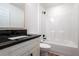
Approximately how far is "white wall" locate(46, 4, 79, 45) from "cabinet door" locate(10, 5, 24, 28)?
4.56ft

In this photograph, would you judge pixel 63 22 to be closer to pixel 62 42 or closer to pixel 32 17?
pixel 62 42

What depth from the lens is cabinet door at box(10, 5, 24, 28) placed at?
76.1 inches

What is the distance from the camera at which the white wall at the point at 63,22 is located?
2902 mm

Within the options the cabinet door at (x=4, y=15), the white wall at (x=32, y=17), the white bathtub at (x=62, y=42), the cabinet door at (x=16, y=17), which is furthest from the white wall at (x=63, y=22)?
the cabinet door at (x=4, y=15)

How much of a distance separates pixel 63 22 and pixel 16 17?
5.98 feet

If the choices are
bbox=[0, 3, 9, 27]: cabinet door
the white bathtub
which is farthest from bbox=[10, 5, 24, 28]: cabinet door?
the white bathtub

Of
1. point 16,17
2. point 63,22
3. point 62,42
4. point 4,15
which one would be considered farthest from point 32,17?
point 62,42

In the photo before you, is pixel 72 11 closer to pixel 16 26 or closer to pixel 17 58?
pixel 16 26

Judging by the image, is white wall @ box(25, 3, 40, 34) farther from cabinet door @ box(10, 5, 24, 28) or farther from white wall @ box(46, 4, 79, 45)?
white wall @ box(46, 4, 79, 45)

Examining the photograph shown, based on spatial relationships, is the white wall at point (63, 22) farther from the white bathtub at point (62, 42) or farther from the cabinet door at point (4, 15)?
the cabinet door at point (4, 15)

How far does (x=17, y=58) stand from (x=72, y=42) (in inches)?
85.2

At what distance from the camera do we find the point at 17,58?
1.32 meters

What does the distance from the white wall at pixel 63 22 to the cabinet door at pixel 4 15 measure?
6.16 feet

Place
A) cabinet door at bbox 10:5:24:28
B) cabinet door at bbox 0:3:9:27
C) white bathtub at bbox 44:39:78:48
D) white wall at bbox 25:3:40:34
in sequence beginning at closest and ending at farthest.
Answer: cabinet door at bbox 0:3:9:27, cabinet door at bbox 10:5:24:28, white wall at bbox 25:3:40:34, white bathtub at bbox 44:39:78:48
